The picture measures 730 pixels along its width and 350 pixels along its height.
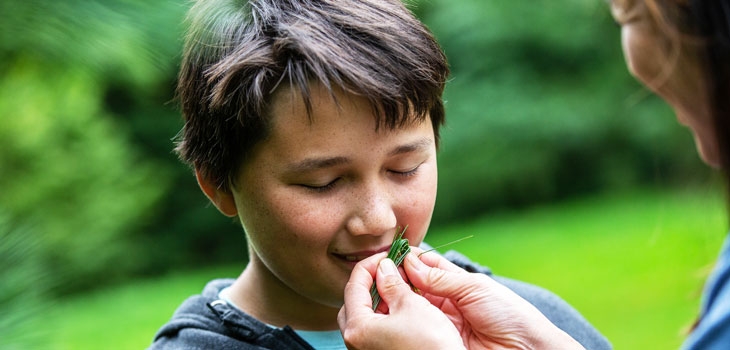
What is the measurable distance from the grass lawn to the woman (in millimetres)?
→ 4461

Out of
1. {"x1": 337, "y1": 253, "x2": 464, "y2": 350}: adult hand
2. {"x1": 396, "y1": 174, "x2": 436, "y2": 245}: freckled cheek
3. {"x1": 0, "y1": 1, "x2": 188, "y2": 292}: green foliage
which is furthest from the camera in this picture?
{"x1": 396, "y1": 174, "x2": 436, "y2": 245}: freckled cheek

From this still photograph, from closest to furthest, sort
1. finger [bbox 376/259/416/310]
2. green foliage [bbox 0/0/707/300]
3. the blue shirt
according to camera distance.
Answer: the blue shirt
finger [bbox 376/259/416/310]
green foliage [bbox 0/0/707/300]

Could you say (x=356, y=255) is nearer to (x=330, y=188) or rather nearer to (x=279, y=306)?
(x=330, y=188)

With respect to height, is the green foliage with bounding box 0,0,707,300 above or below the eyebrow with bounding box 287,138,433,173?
below

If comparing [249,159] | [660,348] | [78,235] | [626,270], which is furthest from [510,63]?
[249,159]

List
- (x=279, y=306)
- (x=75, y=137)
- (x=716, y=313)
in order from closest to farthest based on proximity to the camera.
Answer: (x=716, y=313)
(x=279, y=306)
(x=75, y=137)

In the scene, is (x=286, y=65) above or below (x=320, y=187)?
above

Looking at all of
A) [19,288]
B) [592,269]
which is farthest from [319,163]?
[592,269]

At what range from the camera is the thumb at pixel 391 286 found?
6.13 feet

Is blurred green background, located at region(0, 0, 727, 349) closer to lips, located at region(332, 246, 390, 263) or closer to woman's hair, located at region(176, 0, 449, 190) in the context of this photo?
woman's hair, located at region(176, 0, 449, 190)

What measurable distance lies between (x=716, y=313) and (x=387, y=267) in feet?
2.54

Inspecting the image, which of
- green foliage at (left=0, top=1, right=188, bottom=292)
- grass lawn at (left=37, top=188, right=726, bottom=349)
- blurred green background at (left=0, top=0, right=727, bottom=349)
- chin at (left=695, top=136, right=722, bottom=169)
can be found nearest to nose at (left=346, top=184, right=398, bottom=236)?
green foliage at (left=0, top=1, right=188, bottom=292)

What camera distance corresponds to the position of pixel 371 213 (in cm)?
190

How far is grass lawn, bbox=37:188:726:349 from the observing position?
7.04 m
